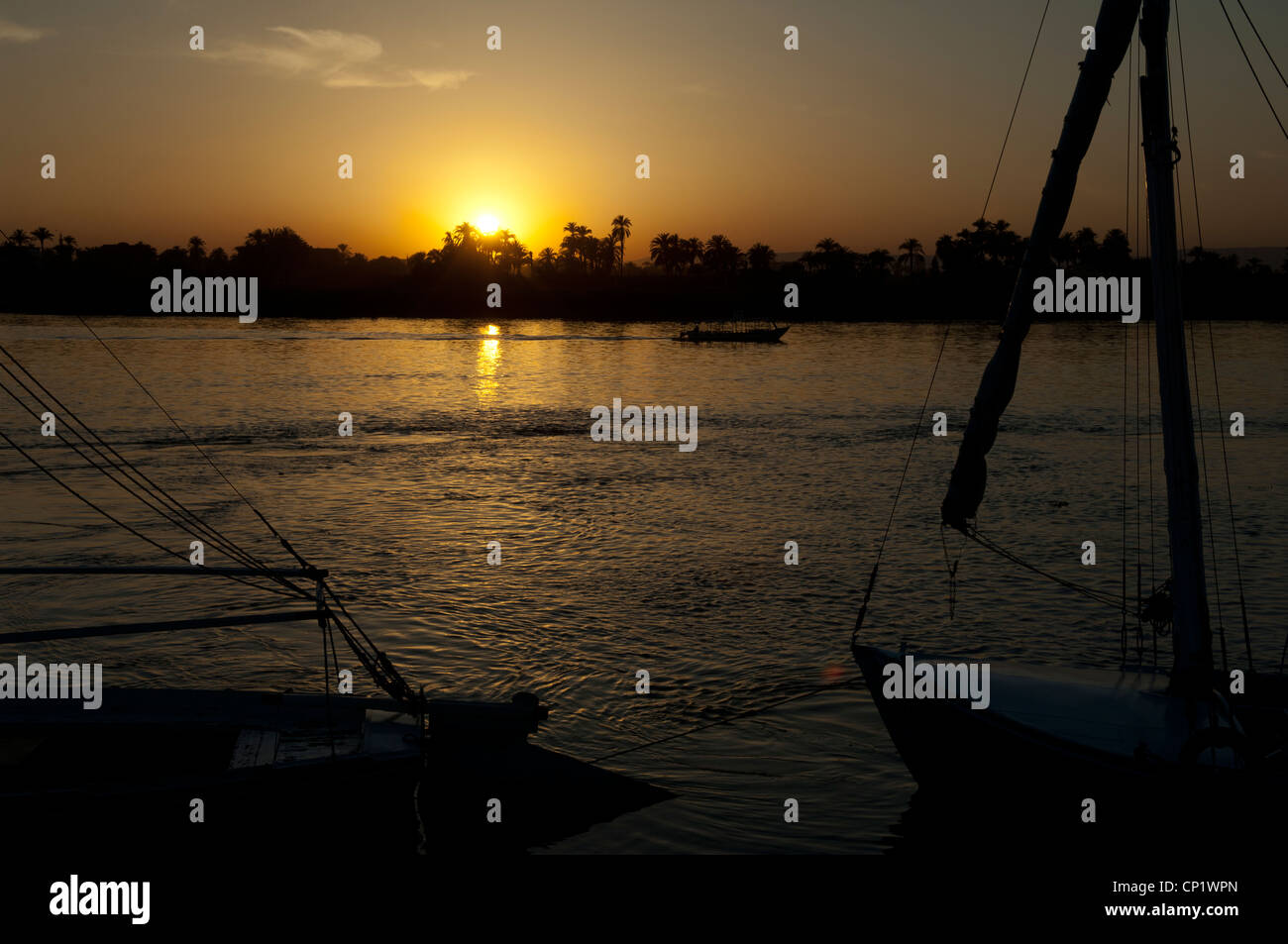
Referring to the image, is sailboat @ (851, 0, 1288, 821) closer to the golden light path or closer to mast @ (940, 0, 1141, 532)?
mast @ (940, 0, 1141, 532)

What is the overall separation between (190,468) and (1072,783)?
147ft

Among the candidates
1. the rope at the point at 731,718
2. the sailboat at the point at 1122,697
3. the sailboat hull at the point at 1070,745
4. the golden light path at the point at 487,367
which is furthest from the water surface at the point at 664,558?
the golden light path at the point at 487,367

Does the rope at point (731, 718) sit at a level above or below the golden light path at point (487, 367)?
below

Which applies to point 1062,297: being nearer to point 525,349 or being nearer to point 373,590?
point 373,590

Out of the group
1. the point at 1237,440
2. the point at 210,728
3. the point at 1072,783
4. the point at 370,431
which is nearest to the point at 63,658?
the point at 210,728

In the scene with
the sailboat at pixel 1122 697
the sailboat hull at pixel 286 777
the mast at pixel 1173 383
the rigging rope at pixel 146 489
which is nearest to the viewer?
the sailboat hull at pixel 286 777

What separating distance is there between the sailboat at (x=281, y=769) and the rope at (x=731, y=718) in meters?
1.27

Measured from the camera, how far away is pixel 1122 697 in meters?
14.2

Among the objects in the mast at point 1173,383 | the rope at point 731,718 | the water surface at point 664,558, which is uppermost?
the mast at point 1173,383

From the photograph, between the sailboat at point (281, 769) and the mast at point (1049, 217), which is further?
the mast at point (1049, 217)

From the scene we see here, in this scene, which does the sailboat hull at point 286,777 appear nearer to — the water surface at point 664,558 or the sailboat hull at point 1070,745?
the water surface at point 664,558

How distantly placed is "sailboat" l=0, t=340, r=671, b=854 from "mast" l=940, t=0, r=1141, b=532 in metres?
6.85

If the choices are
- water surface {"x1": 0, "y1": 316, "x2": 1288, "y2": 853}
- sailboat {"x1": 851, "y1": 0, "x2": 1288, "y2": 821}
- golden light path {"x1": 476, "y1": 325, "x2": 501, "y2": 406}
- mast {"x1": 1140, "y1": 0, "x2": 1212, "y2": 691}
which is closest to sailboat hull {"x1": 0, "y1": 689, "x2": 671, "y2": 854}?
water surface {"x1": 0, "y1": 316, "x2": 1288, "y2": 853}

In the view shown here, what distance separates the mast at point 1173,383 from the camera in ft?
44.8
